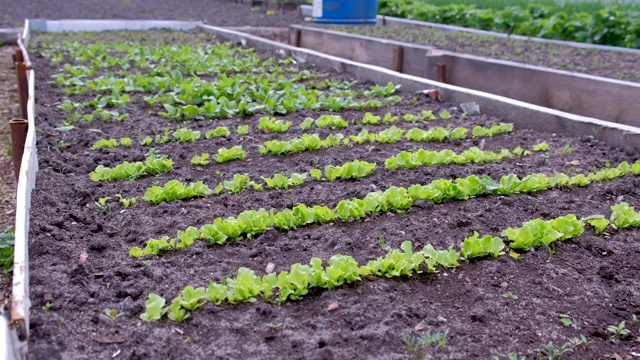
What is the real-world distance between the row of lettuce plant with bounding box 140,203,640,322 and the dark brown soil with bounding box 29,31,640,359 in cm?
4

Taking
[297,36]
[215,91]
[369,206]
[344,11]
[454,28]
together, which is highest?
[344,11]

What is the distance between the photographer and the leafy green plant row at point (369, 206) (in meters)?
3.04

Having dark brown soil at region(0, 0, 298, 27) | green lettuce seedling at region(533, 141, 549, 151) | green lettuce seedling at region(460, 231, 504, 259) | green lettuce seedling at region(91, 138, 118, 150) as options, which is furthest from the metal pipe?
dark brown soil at region(0, 0, 298, 27)

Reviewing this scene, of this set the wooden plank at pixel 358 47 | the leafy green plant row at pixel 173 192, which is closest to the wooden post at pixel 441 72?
the wooden plank at pixel 358 47

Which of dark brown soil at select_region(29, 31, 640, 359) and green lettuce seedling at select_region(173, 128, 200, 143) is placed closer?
dark brown soil at select_region(29, 31, 640, 359)

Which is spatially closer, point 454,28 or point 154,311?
point 154,311

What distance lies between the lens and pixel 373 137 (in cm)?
458

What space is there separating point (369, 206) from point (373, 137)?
1.33m

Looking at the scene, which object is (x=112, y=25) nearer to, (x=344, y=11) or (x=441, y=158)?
(x=344, y=11)

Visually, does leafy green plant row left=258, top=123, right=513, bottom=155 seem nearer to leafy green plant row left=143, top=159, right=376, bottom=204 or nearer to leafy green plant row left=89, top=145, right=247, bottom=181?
leafy green plant row left=89, top=145, right=247, bottom=181

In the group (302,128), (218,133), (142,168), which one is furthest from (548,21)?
(142,168)

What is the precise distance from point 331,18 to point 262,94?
6.03 m

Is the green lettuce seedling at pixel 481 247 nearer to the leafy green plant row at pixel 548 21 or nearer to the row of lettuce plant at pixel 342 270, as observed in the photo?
the row of lettuce plant at pixel 342 270

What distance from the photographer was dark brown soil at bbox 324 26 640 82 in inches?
259
